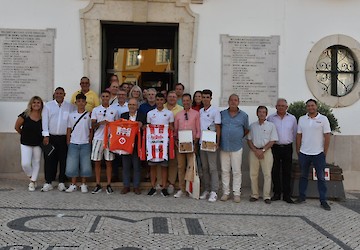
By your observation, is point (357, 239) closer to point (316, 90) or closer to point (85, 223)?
point (85, 223)

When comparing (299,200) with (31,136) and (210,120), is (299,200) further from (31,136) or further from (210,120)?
(31,136)

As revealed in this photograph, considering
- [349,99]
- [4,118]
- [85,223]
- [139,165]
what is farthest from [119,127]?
[349,99]

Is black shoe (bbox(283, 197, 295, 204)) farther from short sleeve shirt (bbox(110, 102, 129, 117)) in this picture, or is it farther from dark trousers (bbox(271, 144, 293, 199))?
short sleeve shirt (bbox(110, 102, 129, 117))

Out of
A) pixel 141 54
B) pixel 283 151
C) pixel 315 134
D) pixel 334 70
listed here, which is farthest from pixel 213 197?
pixel 141 54

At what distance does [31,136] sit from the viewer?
7.02m

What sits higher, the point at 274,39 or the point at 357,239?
the point at 274,39

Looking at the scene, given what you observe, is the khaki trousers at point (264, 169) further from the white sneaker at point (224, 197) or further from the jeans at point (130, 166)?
the jeans at point (130, 166)

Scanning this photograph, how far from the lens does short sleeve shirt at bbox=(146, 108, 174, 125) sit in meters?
6.91

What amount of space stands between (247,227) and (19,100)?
5362 millimetres

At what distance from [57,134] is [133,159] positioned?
145 cm

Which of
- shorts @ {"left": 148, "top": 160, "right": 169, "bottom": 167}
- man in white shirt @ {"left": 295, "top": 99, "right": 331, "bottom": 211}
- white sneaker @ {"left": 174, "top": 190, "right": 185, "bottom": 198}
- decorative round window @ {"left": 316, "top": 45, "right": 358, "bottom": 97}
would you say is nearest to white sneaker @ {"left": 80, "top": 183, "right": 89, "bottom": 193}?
shorts @ {"left": 148, "top": 160, "right": 169, "bottom": 167}

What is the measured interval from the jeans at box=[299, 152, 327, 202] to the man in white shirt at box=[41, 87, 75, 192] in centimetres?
416

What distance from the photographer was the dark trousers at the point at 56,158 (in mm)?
7211

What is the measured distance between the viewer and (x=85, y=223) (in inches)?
198
